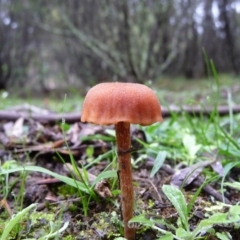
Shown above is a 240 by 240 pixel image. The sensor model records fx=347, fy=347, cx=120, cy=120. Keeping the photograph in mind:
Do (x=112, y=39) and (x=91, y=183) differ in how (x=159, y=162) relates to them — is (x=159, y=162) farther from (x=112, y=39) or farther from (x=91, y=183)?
(x=112, y=39)

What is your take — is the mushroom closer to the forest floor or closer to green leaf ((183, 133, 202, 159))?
the forest floor

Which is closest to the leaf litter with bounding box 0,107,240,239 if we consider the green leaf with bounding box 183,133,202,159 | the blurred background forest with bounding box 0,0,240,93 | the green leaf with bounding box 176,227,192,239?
the green leaf with bounding box 183,133,202,159

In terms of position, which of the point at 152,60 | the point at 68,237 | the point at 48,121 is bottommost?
the point at 68,237

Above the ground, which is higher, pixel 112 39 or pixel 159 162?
pixel 112 39

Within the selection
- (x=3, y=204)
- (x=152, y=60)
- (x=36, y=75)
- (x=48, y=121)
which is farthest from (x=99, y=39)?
(x=3, y=204)

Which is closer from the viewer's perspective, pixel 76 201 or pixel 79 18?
pixel 76 201

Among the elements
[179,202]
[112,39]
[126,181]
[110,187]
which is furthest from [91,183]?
[112,39]

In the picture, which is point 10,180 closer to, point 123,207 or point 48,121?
point 123,207
